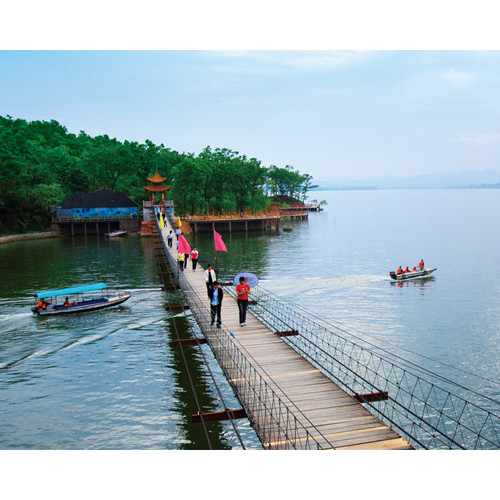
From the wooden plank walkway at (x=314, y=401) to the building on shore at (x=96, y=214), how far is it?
7006 cm

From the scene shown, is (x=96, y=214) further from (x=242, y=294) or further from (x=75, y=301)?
(x=242, y=294)

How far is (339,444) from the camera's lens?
35.4 ft

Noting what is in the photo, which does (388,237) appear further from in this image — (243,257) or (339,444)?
(339,444)

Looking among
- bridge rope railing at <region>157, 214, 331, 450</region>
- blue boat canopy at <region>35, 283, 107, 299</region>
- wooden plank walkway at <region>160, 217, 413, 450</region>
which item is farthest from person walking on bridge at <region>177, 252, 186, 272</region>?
wooden plank walkway at <region>160, 217, 413, 450</region>

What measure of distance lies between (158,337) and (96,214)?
209ft

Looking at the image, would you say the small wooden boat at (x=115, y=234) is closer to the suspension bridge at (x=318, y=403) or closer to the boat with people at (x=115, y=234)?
the boat with people at (x=115, y=234)

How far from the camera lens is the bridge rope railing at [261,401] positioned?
11.1 meters

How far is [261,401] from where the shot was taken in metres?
13.0

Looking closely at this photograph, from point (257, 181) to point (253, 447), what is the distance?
277ft

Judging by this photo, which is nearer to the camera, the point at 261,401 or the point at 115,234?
the point at 261,401

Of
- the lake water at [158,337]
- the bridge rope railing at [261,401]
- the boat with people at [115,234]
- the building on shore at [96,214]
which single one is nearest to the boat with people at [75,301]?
the lake water at [158,337]

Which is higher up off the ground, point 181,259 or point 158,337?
point 181,259

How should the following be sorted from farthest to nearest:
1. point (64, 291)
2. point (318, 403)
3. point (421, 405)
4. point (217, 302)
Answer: point (64, 291)
point (217, 302)
point (421, 405)
point (318, 403)

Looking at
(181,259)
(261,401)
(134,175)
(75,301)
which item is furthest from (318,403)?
(134,175)
